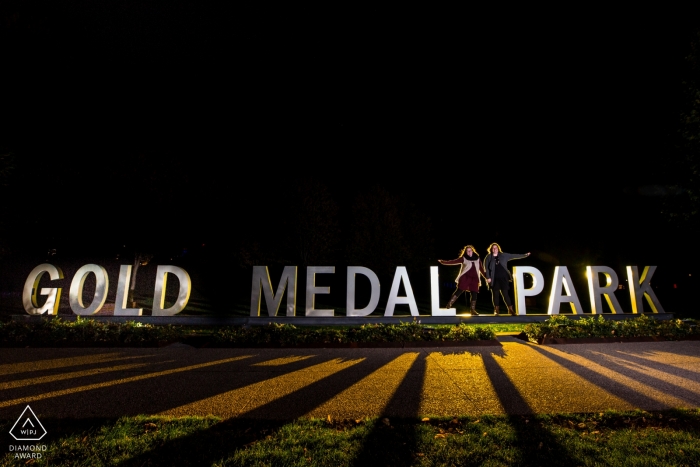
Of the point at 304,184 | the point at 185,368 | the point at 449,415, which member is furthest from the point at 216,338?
the point at 304,184

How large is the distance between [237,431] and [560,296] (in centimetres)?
1590

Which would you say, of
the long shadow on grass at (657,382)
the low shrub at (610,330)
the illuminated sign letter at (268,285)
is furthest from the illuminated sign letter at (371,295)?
the long shadow on grass at (657,382)

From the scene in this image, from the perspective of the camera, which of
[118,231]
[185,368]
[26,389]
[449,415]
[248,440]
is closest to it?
[248,440]

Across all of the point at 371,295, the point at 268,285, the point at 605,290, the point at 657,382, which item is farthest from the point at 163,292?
the point at 605,290

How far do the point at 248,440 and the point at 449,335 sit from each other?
7795 mm

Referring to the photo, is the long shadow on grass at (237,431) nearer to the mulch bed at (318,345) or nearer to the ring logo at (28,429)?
the ring logo at (28,429)

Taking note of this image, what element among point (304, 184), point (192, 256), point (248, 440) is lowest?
point (248, 440)

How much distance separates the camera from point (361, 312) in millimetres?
15953

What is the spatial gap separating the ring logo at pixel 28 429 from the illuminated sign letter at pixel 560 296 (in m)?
16.7

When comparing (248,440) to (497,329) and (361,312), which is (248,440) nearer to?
(361,312)

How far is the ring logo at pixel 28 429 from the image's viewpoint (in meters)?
4.46

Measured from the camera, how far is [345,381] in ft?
23.1

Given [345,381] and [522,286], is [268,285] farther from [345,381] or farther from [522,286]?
[522,286]

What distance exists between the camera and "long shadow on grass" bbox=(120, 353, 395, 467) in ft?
13.0
